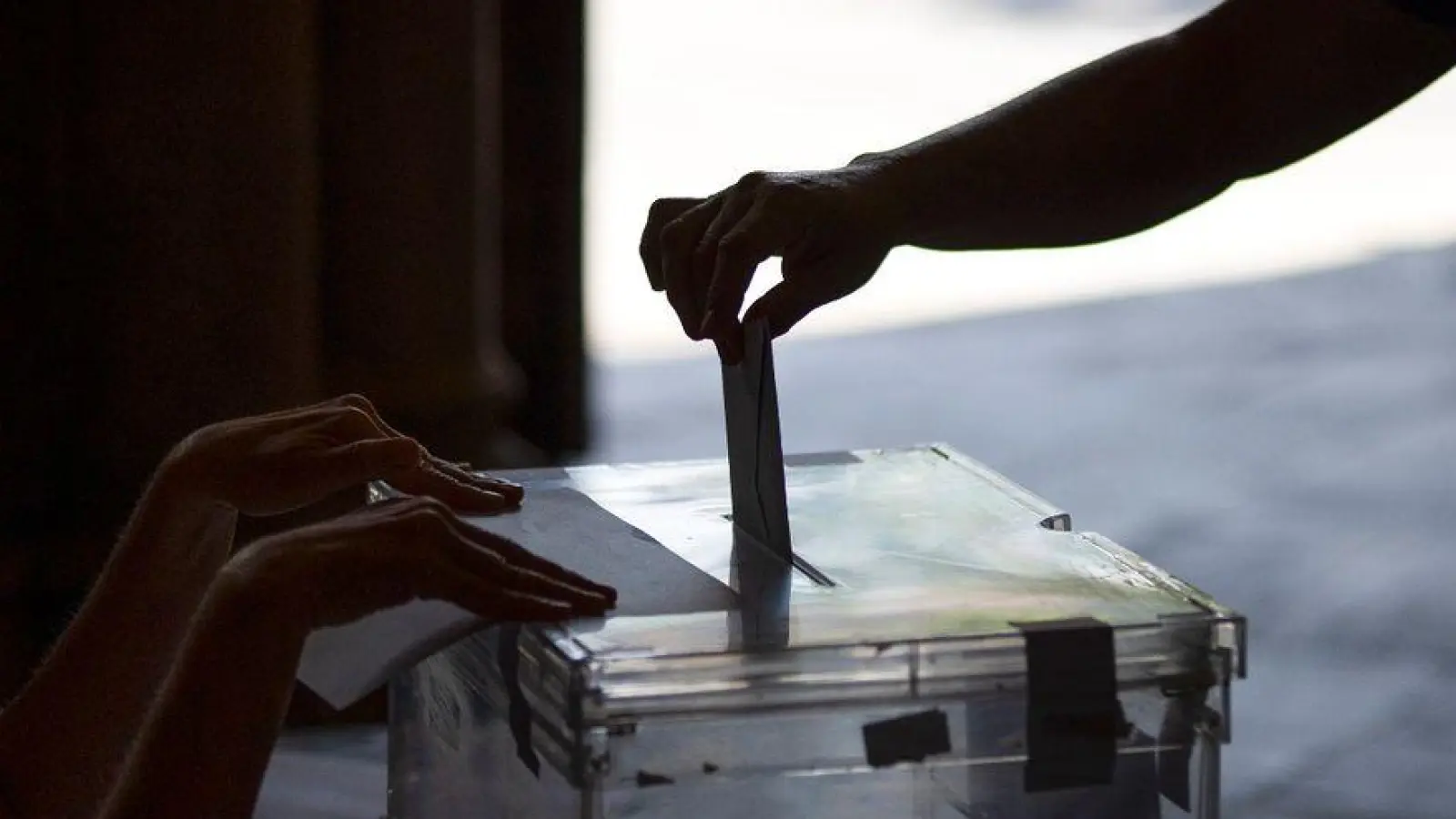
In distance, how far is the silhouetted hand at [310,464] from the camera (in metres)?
1.48

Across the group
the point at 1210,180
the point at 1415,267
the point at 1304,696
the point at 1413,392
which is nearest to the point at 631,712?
the point at 1210,180

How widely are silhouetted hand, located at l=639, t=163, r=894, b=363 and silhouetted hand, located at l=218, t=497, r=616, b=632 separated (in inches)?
11.9

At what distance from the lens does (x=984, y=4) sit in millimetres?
9023

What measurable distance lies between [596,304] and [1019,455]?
1.60 meters

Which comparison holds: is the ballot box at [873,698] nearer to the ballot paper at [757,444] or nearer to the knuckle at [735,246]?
the ballot paper at [757,444]

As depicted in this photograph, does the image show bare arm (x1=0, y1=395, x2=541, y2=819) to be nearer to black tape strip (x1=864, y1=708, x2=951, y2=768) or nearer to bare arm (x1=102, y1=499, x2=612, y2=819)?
bare arm (x1=102, y1=499, x2=612, y2=819)

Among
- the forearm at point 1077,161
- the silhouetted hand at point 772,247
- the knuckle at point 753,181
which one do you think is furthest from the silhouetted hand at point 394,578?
the forearm at point 1077,161

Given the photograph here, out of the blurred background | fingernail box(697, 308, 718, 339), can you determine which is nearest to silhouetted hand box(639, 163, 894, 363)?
fingernail box(697, 308, 718, 339)

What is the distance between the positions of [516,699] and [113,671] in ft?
1.51

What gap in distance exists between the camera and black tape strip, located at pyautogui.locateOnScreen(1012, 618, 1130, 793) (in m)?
1.24

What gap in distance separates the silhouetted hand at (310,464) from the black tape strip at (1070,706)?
0.48 m

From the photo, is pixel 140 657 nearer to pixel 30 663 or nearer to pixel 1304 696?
pixel 30 663

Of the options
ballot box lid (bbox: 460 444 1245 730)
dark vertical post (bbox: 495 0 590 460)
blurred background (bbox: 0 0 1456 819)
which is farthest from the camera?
dark vertical post (bbox: 495 0 590 460)

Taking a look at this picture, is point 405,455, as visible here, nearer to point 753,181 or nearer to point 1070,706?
point 753,181
